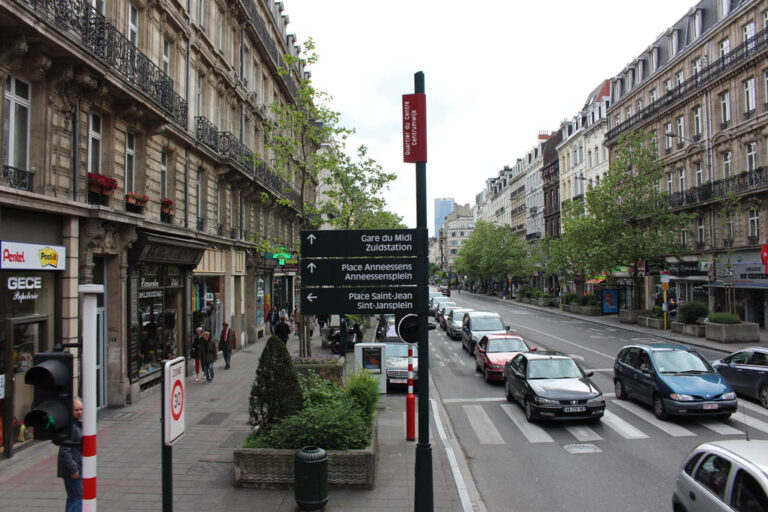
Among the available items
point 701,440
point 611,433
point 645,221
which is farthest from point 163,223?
point 645,221

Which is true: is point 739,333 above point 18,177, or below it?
below

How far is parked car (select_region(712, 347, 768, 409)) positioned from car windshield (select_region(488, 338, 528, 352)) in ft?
18.3

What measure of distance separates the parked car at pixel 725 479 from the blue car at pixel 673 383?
618cm

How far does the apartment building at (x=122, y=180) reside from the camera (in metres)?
9.76

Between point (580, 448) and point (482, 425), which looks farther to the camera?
point (482, 425)

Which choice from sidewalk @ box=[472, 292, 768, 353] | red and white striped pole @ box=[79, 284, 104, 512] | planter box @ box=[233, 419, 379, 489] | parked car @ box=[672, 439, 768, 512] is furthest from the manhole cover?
sidewalk @ box=[472, 292, 768, 353]

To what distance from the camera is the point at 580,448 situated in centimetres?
1012

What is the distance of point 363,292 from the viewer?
7.21 m

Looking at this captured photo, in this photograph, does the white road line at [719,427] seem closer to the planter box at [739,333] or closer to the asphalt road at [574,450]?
the asphalt road at [574,450]

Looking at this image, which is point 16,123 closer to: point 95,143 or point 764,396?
point 95,143

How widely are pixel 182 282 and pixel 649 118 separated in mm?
39519

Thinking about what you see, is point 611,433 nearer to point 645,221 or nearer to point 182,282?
point 182,282

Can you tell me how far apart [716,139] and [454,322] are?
69.2ft

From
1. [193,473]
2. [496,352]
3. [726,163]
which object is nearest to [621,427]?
[496,352]
